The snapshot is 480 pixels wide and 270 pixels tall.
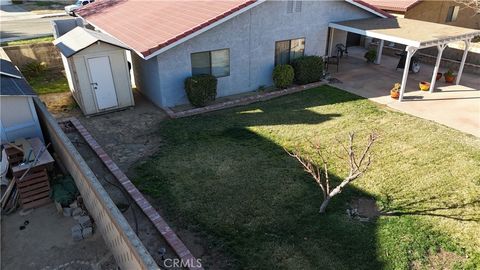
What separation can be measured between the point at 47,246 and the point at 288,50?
40.8 ft

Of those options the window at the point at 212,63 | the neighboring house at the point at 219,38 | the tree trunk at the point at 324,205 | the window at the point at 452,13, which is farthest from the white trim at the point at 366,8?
the tree trunk at the point at 324,205

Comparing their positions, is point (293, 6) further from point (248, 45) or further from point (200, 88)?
point (200, 88)

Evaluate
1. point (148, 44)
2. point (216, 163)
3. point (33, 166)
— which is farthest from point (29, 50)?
point (216, 163)

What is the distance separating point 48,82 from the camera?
16484mm

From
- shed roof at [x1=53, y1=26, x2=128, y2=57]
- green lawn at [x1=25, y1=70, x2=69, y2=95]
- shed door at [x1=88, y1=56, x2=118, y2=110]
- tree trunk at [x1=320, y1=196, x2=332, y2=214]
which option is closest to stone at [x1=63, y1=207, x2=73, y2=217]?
tree trunk at [x1=320, y1=196, x2=332, y2=214]

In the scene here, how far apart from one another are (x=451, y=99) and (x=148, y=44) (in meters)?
12.4

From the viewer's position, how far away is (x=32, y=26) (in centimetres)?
2844

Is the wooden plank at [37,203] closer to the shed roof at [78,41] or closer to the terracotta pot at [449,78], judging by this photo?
the shed roof at [78,41]

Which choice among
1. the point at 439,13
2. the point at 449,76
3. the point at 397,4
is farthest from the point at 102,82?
the point at 439,13

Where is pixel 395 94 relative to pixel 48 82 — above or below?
below

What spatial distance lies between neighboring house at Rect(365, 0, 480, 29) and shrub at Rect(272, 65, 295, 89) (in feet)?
34.1

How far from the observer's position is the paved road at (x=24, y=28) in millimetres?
25172

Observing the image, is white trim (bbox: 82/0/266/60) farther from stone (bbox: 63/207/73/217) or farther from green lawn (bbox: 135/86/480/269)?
stone (bbox: 63/207/73/217)

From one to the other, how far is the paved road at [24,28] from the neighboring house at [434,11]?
2376 cm
